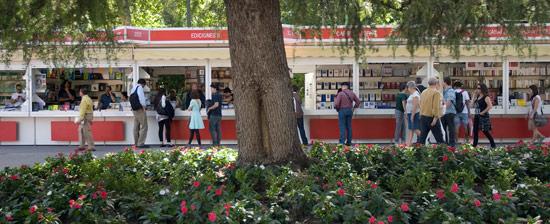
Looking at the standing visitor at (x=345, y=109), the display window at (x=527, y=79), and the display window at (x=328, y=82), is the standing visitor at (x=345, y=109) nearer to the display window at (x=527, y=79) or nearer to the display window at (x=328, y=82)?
the display window at (x=328, y=82)

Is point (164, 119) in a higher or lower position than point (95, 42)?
lower

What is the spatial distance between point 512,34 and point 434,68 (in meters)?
9.99

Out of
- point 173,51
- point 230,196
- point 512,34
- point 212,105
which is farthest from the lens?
point 173,51

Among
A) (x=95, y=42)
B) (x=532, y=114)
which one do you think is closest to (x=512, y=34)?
(x=95, y=42)

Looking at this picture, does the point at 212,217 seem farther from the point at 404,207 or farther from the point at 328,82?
the point at 328,82

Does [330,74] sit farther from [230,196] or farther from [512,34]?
[230,196]

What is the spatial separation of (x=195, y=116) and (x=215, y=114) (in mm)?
509

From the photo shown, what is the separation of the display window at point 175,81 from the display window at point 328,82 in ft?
9.95

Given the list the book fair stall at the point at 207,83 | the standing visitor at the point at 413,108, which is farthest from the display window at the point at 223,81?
the standing visitor at the point at 413,108

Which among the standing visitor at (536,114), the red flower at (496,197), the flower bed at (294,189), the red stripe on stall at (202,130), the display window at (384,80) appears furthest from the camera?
the display window at (384,80)

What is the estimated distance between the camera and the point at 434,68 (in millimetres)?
17562

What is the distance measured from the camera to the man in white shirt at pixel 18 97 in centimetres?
1795

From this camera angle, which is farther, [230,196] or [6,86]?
[6,86]

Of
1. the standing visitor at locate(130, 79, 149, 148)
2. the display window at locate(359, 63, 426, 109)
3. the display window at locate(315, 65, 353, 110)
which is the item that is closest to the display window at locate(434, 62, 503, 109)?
the display window at locate(359, 63, 426, 109)
